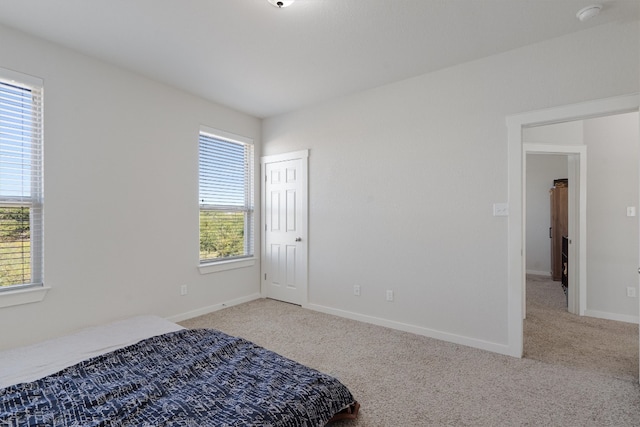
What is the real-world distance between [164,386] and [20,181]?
2.15 m

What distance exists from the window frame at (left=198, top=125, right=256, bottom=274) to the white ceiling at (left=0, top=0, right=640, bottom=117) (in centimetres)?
87

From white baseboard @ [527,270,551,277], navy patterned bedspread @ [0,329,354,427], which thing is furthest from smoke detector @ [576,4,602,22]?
white baseboard @ [527,270,551,277]

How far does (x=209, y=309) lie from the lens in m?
3.98

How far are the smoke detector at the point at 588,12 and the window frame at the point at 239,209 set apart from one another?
3.71 metres

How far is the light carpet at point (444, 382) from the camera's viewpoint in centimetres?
194

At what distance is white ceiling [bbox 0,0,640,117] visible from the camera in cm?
223

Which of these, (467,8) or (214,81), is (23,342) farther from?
(467,8)

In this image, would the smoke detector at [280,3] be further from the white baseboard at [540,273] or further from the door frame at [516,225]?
the white baseboard at [540,273]

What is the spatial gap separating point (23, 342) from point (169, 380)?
66.5 inches

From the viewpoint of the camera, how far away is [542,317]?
12.6 feet

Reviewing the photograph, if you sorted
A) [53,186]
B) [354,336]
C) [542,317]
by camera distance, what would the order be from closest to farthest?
[53,186], [354,336], [542,317]

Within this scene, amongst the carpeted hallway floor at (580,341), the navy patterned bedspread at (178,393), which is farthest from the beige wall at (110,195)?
the carpeted hallway floor at (580,341)

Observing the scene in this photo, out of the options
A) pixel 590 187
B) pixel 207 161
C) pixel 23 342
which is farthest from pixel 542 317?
pixel 23 342

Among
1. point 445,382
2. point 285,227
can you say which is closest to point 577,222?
point 445,382
